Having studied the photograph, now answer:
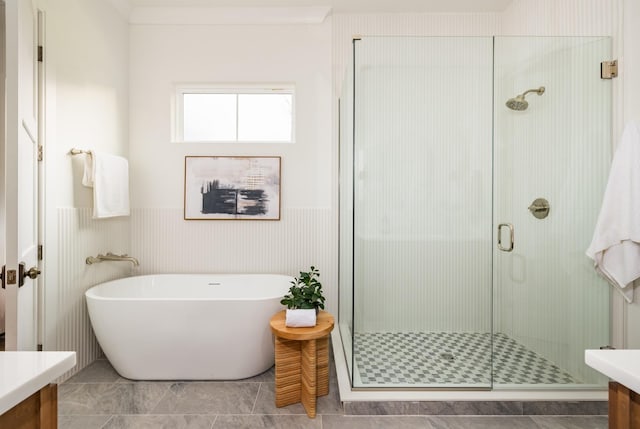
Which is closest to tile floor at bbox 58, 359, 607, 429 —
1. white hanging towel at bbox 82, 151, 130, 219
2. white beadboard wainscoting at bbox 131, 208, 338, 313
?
white beadboard wainscoting at bbox 131, 208, 338, 313

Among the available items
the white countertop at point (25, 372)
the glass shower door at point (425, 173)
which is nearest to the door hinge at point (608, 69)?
the glass shower door at point (425, 173)

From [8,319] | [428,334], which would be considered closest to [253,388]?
[428,334]

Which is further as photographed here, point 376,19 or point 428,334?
point 376,19

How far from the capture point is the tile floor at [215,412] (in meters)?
1.82

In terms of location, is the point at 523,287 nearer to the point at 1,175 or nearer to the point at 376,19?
the point at 376,19

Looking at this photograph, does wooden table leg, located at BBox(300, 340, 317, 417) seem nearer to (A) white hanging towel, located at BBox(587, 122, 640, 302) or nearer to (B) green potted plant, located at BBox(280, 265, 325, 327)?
(B) green potted plant, located at BBox(280, 265, 325, 327)

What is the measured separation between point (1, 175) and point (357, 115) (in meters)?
2.68

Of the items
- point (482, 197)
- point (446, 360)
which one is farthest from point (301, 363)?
point (482, 197)

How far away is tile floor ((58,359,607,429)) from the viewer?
5.96 feet

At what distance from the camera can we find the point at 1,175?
104 inches

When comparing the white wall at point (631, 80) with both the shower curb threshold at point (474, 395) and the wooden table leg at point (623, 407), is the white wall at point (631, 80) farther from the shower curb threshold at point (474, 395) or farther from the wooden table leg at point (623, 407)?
the wooden table leg at point (623, 407)

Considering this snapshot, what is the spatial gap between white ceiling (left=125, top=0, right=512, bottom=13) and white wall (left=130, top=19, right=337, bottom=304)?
0.29 m

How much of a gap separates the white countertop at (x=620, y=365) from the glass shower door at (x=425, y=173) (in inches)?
46.1

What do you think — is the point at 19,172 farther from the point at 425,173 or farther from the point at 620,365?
the point at 620,365
